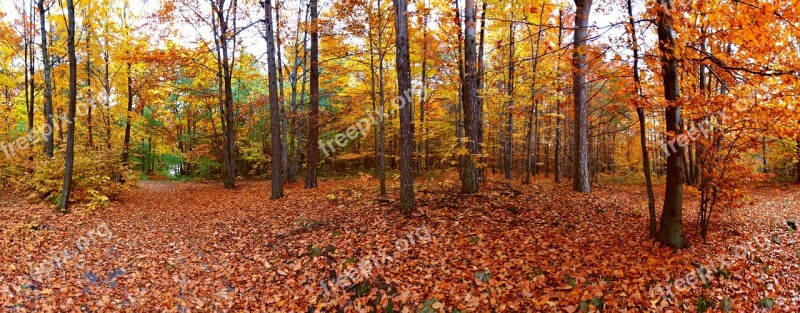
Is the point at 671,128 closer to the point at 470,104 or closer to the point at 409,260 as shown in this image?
the point at 470,104

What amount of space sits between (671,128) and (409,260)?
4598mm

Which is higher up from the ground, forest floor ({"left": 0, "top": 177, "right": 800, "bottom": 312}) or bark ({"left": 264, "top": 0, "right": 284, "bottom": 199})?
bark ({"left": 264, "top": 0, "right": 284, "bottom": 199})

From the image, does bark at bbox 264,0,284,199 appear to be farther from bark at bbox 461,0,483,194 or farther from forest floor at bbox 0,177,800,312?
bark at bbox 461,0,483,194

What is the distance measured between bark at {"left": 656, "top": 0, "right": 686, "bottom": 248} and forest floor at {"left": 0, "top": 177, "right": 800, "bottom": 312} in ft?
0.99

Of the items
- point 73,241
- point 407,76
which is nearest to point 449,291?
point 407,76

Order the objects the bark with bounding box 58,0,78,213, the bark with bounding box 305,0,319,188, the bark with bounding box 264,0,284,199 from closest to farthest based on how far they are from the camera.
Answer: the bark with bounding box 58,0,78,213 < the bark with bounding box 264,0,284,199 < the bark with bounding box 305,0,319,188

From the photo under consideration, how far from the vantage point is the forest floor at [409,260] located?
201 inches

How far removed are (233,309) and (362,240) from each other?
2441 mm

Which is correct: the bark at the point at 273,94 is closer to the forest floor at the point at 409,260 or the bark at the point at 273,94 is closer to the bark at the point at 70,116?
the forest floor at the point at 409,260

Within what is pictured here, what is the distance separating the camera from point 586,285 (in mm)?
5125

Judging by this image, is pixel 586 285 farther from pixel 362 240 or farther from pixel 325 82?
pixel 325 82

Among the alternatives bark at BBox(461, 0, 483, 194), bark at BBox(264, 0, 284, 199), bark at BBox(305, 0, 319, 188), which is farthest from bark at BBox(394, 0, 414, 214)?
bark at BBox(305, 0, 319, 188)

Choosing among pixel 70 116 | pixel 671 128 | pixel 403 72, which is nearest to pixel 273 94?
pixel 70 116

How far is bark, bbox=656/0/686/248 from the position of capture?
5434mm
